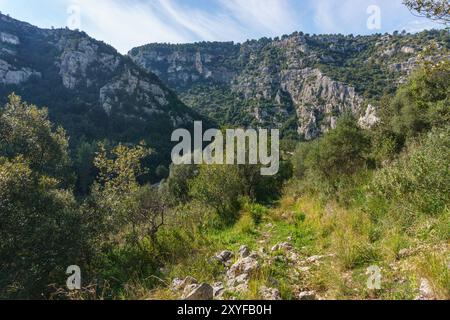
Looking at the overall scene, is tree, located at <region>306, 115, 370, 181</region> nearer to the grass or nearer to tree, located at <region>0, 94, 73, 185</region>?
the grass

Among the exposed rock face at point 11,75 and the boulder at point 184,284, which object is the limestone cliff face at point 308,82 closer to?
the exposed rock face at point 11,75

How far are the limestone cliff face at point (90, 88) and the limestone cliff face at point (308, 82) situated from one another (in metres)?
34.1

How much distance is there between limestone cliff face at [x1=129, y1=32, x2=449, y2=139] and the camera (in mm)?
119688

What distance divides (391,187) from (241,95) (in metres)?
163

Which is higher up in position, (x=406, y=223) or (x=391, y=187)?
(x=391, y=187)

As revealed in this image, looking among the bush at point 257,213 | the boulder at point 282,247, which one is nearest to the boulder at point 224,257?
the boulder at point 282,247

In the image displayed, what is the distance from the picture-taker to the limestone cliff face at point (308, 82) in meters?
120

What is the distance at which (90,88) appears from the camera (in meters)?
107

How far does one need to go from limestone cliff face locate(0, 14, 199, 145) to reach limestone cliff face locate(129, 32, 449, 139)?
34.1m

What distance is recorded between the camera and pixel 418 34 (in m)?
135

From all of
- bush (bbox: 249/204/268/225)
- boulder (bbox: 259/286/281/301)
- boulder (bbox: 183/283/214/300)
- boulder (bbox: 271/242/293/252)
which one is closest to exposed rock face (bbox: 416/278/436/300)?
boulder (bbox: 259/286/281/301)

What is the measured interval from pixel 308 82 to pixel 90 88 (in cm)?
9687

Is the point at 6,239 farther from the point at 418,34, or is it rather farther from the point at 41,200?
the point at 418,34

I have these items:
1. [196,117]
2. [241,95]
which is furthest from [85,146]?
[241,95]
